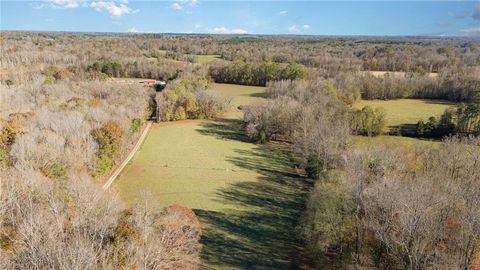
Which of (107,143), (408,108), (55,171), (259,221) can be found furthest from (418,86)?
(55,171)

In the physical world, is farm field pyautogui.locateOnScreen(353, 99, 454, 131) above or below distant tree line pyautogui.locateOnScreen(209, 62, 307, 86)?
below

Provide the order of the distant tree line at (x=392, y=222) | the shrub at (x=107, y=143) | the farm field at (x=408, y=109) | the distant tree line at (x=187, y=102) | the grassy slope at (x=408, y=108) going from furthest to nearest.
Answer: the distant tree line at (x=187, y=102), the grassy slope at (x=408, y=108), the farm field at (x=408, y=109), the shrub at (x=107, y=143), the distant tree line at (x=392, y=222)

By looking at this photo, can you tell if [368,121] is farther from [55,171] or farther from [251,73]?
[251,73]

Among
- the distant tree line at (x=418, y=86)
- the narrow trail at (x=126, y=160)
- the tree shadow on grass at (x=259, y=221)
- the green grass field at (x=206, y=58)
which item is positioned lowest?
the tree shadow on grass at (x=259, y=221)

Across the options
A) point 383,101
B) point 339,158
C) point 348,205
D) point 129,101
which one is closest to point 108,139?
point 129,101

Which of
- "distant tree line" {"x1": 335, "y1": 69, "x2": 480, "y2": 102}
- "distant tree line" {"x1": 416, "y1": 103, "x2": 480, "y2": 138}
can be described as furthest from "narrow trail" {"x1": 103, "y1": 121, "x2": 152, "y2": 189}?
"distant tree line" {"x1": 416, "y1": 103, "x2": 480, "y2": 138}

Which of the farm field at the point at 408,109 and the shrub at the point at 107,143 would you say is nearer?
the shrub at the point at 107,143

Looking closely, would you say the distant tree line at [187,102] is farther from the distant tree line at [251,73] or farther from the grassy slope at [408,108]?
the grassy slope at [408,108]

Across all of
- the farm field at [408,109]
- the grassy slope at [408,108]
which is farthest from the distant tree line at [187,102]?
the grassy slope at [408,108]

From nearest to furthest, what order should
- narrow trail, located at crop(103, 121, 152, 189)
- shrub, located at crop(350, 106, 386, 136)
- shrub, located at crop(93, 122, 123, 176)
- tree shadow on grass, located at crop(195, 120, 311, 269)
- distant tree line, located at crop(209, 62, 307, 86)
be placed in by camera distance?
1. tree shadow on grass, located at crop(195, 120, 311, 269)
2. narrow trail, located at crop(103, 121, 152, 189)
3. shrub, located at crop(93, 122, 123, 176)
4. shrub, located at crop(350, 106, 386, 136)
5. distant tree line, located at crop(209, 62, 307, 86)

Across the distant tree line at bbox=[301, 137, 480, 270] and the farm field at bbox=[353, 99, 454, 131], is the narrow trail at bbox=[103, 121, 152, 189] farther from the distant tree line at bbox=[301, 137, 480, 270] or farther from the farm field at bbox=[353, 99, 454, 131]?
the farm field at bbox=[353, 99, 454, 131]
